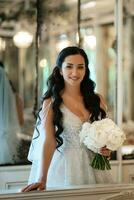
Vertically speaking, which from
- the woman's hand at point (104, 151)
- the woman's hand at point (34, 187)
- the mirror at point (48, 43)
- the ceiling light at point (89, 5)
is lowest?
the woman's hand at point (34, 187)

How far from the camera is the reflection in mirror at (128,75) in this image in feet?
9.41

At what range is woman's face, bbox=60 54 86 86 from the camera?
1657 millimetres

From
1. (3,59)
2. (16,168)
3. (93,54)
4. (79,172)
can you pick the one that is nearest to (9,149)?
(16,168)

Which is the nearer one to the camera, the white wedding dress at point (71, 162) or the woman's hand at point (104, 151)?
the woman's hand at point (104, 151)

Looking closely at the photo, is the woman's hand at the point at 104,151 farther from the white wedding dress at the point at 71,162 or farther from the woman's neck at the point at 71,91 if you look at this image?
the woman's neck at the point at 71,91

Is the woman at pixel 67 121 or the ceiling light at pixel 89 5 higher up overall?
the ceiling light at pixel 89 5

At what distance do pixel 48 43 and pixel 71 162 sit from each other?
3.71 feet

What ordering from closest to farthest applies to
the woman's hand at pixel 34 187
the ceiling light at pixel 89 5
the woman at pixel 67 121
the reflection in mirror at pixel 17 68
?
1. the woman's hand at pixel 34 187
2. the woman at pixel 67 121
3. the reflection in mirror at pixel 17 68
4. the ceiling light at pixel 89 5

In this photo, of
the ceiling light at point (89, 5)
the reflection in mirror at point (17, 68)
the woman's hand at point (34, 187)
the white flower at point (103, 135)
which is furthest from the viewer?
the ceiling light at point (89, 5)

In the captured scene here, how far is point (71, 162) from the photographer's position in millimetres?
1765

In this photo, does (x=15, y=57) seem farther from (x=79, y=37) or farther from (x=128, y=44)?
(x=128, y=44)

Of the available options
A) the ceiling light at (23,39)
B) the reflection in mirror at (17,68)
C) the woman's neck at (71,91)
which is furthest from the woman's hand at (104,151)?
the ceiling light at (23,39)

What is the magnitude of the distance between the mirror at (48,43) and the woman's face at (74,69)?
0.98 metres

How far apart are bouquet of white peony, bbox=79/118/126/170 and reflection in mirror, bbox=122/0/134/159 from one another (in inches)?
50.8
